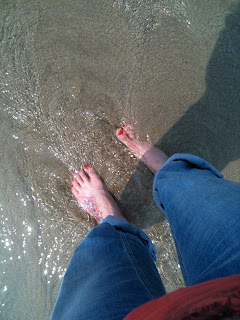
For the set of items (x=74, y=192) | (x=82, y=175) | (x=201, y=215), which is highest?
(x=201, y=215)

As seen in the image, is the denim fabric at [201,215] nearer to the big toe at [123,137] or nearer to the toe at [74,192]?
the big toe at [123,137]

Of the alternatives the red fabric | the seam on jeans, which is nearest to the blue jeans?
the seam on jeans

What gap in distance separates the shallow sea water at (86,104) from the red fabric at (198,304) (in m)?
1.18

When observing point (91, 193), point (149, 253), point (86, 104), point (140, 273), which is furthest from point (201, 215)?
point (86, 104)

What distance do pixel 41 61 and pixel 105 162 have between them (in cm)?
84

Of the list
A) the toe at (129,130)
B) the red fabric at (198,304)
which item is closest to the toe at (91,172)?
the toe at (129,130)

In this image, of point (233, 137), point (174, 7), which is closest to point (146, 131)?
point (233, 137)

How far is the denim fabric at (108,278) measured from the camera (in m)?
0.85

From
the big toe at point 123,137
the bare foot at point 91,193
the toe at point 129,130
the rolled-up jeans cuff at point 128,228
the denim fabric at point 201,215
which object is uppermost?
the denim fabric at point 201,215

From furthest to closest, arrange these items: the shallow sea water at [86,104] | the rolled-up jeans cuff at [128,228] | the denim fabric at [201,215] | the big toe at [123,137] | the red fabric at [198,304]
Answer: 1. the big toe at [123,137]
2. the shallow sea water at [86,104]
3. the rolled-up jeans cuff at [128,228]
4. the denim fabric at [201,215]
5. the red fabric at [198,304]

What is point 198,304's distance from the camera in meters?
0.42

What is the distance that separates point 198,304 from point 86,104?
1.40 meters

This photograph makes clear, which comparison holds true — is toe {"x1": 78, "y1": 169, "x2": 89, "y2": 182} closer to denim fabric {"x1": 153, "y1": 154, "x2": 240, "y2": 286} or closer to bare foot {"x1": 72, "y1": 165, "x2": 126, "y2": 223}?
bare foot {"x1": 72, "y1": 165, "x2": 126, "y2": 223}

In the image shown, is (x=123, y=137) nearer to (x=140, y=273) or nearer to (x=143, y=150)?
(x=143, y=150)
